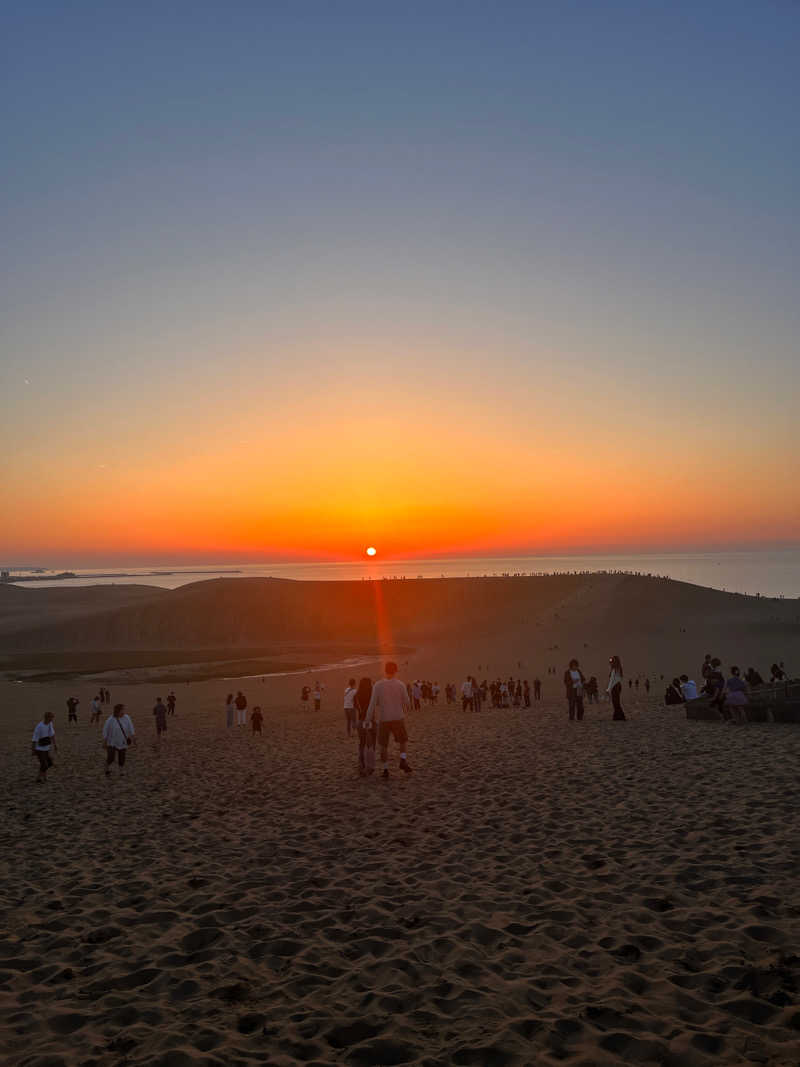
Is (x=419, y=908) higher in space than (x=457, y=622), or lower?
higher

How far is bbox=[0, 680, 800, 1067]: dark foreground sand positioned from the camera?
4414 mm

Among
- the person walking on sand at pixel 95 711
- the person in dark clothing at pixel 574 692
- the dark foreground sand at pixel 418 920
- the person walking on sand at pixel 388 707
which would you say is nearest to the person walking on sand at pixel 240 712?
the person walking on sand at pixel 95 711

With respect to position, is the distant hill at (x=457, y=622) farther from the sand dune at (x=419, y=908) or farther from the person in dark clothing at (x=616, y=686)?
the sand dune at (x=419, y=908)

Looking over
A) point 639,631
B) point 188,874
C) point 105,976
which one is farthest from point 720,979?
point 639,631

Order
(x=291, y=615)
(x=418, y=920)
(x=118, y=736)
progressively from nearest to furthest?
(x=418, y=920) → (x=118, y=736) → (x=291, y=615)

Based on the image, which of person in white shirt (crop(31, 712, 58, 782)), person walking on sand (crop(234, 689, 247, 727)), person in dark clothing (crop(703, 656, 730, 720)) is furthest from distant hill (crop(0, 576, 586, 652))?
person in white shirt (crop(31, 712, 58, 782))

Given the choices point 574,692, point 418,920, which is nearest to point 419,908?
point 418,920

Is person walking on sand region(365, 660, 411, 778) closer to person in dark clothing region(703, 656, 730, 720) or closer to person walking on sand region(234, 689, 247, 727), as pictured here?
person in dark clothing region(703, 656, 730, 720)

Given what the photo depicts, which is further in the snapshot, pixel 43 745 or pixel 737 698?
pixel 737 698

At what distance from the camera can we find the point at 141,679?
151 ft

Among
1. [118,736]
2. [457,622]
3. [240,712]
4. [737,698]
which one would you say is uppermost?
[737,698]

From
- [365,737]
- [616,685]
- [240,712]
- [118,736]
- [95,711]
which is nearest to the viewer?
[365,737]

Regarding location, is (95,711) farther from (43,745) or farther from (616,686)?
(616,686)

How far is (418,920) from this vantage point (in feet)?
20.3
